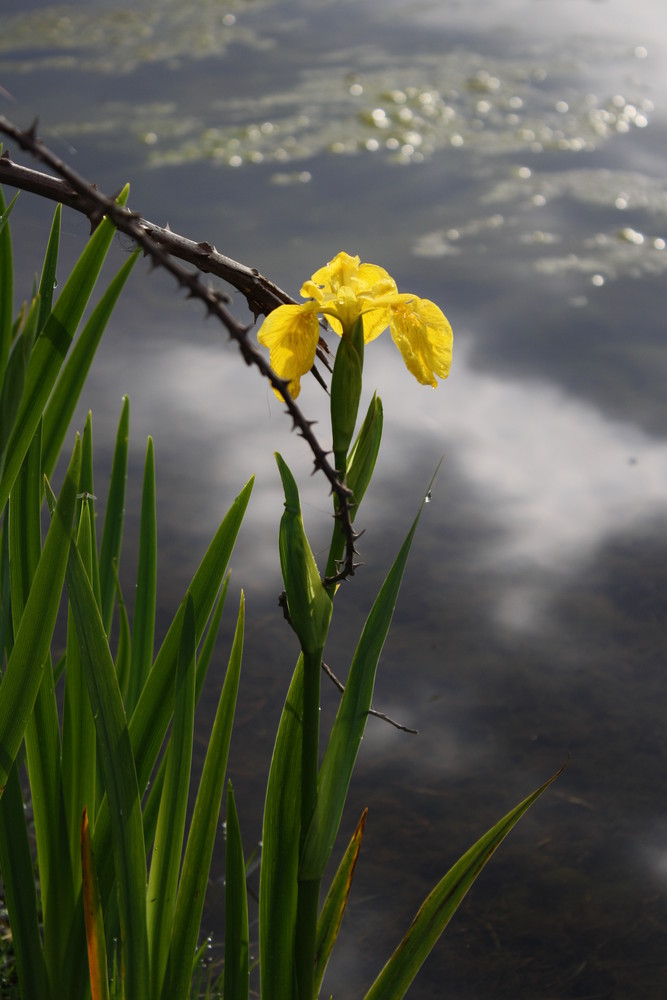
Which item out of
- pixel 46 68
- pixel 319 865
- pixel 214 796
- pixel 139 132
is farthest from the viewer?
pixel 46 68

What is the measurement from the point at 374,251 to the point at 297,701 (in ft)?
8.09

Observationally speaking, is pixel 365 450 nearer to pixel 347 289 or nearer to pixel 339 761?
→ pixel 347 289

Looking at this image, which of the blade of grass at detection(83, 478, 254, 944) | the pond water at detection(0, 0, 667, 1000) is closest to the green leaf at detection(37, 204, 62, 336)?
the pond water at detection(0, 0, 667, 1000)

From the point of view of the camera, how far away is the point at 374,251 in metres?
2.99

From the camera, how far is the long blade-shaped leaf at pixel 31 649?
0.70m

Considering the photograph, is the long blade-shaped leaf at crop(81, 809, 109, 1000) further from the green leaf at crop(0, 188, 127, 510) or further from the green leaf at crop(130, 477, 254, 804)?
the green leaf at crop(0, 188, 127, 510)

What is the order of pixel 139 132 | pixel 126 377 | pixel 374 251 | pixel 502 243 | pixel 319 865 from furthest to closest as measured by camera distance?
pixel 139 132, pixel 502 243, pixel 374 251, pixel 126 377, pixel 319 865

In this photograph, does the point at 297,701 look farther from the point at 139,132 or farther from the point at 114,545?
the point at 139,132

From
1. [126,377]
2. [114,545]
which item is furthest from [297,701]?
[126,377]

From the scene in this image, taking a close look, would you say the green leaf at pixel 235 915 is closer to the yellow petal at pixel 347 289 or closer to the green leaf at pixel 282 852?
the green leaf at pixel 282 852

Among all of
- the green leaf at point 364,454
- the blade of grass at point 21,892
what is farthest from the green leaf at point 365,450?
the blade of grass at point 21,892

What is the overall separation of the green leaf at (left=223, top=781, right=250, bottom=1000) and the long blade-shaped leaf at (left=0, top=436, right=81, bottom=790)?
17 centimetres

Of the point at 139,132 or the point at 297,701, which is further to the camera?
the point at 139,132

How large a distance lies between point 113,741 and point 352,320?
0.35m
